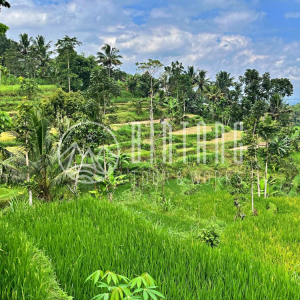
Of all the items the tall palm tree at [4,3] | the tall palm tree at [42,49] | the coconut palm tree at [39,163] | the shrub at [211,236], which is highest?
the tall palm tree at [42,49]

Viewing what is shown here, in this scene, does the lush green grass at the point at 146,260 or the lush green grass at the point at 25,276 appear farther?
the lush green grass at the point at 146,260

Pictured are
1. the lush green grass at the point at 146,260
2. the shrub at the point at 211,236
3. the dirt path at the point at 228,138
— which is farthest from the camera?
the dirt path at the point at 228,138

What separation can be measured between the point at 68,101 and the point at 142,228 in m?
15.7

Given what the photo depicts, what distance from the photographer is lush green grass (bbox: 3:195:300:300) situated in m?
1.83

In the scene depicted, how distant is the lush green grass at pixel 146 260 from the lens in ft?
6.00

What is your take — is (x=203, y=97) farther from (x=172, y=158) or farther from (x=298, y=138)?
(x=172, y=158)

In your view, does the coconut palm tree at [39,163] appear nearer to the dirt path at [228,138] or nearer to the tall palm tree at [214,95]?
the dirt path at [228,138]

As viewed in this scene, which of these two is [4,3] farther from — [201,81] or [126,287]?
[201,81]

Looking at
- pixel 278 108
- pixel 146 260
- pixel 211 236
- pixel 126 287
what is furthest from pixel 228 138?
pixel 126 287

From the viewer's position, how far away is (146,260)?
2082mm

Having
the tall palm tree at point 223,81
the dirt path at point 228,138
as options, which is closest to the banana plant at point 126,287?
the dirt path at point 228,138

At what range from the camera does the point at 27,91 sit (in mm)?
19891

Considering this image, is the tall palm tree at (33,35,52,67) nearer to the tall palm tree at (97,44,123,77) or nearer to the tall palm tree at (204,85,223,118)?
the tall palm tree at (97,44,123,77)

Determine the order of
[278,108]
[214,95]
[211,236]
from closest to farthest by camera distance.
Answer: [211,236]
[278,108]
[214,95]
